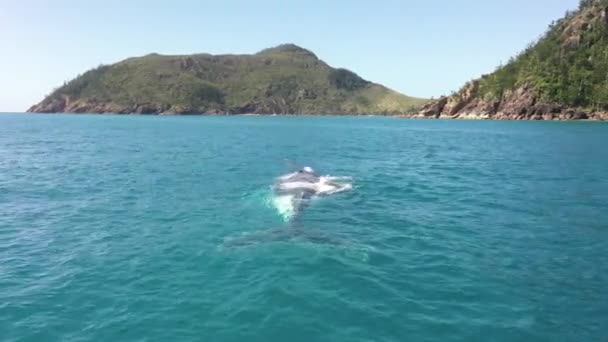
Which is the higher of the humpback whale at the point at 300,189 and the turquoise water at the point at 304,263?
the humpback whale at the point at 300,189

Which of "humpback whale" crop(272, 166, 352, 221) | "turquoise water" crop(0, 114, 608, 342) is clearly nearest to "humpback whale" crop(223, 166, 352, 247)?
"humpback whale" crop(272, 166, 352, 221)

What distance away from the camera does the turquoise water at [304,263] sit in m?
Answer: 14.8

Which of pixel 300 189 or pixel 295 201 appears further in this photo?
pixel 300 189

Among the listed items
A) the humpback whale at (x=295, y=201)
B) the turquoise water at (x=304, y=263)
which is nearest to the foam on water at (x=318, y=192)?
the humpback whale at (x=295, y=201)

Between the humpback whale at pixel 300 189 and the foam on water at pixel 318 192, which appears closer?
the foam on water at pixel 318 192

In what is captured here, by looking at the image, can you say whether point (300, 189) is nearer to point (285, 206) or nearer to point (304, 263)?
point (285, 206)

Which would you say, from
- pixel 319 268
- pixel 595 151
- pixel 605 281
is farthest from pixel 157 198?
pixel 595 151

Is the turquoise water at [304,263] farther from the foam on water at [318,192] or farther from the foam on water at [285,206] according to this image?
the foam on water at [318,192]

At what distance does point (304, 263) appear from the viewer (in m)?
20.4

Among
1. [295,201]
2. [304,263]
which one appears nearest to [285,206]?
[295,201]

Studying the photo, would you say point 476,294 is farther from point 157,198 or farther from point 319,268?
point 157,198

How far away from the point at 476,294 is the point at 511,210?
17.3 metres

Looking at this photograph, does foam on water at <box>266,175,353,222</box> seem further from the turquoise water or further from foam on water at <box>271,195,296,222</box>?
the turquoise water

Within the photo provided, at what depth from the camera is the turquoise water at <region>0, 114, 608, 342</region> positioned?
48.7 feet
